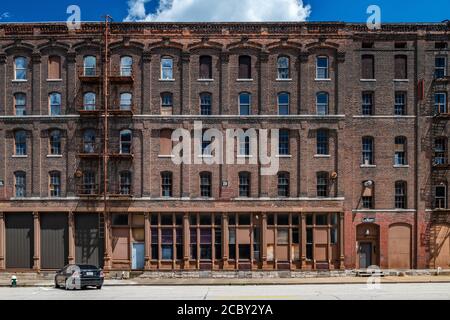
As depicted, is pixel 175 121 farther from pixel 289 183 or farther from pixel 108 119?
pixel 289 183

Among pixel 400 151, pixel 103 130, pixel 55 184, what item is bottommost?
pixel 55 184

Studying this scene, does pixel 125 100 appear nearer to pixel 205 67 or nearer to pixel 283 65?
pixel 205 67

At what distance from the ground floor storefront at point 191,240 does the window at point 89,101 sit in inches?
284

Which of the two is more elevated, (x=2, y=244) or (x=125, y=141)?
(x=125, y=141)

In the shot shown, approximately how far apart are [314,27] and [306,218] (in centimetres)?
1301

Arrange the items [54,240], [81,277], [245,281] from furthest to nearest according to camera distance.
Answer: [54,240] < [245,281] < [81,277]

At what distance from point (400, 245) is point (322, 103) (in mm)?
11094

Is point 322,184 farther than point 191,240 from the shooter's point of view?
Yes

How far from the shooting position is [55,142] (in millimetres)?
38375

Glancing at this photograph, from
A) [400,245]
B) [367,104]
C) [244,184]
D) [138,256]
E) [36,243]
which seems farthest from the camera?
[367,104]

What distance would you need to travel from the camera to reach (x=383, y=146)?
126 feet

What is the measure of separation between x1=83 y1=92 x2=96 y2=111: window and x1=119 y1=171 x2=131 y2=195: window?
4.98 metres

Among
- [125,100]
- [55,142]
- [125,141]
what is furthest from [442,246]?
[55,142]
